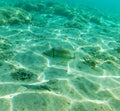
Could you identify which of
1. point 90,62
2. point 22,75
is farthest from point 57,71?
point 90,62

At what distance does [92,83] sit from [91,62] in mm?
1536

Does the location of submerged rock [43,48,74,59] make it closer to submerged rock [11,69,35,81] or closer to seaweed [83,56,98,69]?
seaweed [83,56,98,69]

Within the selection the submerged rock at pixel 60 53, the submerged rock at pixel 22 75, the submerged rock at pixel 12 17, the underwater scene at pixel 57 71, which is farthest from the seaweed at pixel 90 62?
the submerged rock at pixel 12 17

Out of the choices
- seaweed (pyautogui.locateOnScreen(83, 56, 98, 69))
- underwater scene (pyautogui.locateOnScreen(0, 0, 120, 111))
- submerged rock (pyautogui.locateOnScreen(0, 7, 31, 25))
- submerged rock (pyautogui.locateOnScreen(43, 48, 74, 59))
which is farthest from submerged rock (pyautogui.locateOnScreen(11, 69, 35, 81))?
submerged rock (pyautogui.locateOnScreen(0, 7, 31, 25))

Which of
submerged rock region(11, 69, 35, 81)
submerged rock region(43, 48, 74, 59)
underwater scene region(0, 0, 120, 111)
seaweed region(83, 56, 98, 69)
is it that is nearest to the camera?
underwater scene region(0, 0, 120, 111)

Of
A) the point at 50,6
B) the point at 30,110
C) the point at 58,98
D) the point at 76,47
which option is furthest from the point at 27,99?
the point at 50,6

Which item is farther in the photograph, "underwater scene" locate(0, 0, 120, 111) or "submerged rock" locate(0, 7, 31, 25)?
"submerged rock" locate(0, 7, 31, 25)

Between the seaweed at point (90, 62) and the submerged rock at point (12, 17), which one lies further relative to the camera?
the submerged rock at point (12, 17)

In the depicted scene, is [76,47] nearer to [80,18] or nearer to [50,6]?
[80,18]

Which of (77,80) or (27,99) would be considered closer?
(27,99)

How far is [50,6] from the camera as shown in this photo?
61.4 ft

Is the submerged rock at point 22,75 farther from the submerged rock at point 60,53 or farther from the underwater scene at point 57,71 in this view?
the submerged rock at point 60,53

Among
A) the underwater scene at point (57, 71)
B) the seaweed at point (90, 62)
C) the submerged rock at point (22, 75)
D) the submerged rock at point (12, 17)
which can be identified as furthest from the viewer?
the submerged rock at point (12, 17)

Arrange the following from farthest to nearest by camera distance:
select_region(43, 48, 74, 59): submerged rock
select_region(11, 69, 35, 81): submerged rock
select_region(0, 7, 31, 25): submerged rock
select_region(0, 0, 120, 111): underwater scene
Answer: select_region(0, 7, 31, 25): submerged rock, select_region(43, 48, 74, 59): submerged rock, select_region(11, 69, 35, 81): submerged rock, select_region(0, 0, 120, 111): underwater scene
